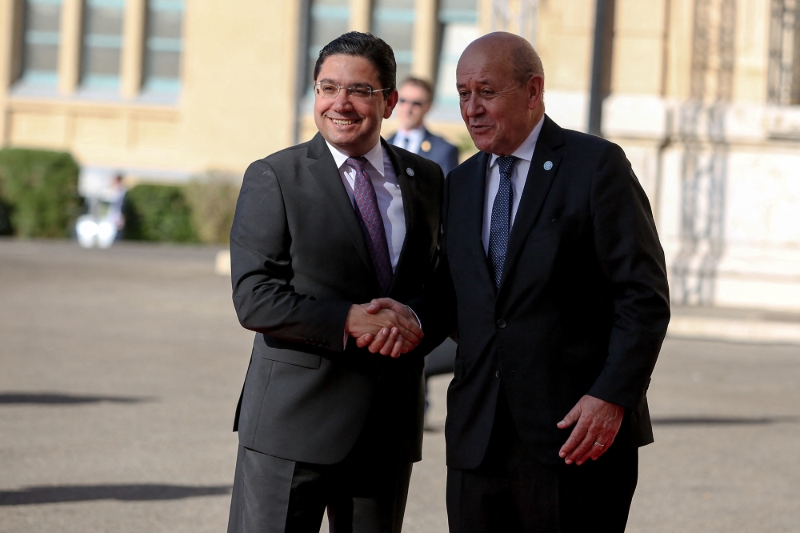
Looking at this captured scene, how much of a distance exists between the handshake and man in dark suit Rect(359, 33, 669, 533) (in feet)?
0.04

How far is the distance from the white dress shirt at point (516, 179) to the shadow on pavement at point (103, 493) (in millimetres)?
3222

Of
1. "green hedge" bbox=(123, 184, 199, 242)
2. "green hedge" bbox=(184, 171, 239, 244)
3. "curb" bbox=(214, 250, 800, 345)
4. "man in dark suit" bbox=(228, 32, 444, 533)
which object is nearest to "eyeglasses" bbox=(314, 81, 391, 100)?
"man in dark suit" bbox=(228, 32, 444, 533)

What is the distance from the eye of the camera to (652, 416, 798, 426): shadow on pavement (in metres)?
8.76

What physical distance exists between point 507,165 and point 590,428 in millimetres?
821

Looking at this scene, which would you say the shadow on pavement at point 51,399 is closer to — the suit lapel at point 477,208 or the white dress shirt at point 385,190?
the white dress shirt at point 385,190

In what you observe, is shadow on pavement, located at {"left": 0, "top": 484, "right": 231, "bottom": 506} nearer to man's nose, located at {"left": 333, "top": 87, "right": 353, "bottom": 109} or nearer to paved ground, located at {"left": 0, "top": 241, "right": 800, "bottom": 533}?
paved ground, located at {"left": 0, "top": 241, "right": 800, "bottom": 533}

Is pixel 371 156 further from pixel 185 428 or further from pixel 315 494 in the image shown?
pixel 185 428

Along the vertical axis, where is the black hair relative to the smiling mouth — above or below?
above

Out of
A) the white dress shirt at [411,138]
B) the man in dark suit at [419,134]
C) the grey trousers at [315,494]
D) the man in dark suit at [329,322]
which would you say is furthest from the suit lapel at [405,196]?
the white dress shirt at [411,138]

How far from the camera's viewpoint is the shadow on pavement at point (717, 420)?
28.7 ft

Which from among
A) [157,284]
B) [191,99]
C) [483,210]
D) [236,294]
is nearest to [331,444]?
[236,294]

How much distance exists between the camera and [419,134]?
27.7 ft

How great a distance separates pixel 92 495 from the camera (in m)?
6.25

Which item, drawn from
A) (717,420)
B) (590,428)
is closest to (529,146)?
(590,428)
